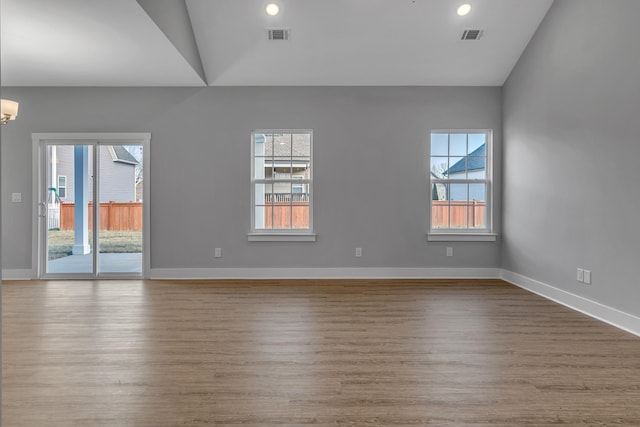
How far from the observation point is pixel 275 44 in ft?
15.0

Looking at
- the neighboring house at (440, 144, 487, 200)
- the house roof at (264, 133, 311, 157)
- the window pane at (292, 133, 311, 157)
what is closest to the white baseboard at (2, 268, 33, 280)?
the house roof at (264, 133, 311, 157)

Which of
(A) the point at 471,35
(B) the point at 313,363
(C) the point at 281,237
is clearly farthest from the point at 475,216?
(B) the point at 313,363

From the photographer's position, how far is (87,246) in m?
5.43

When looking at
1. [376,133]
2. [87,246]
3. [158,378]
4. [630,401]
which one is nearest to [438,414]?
[630,401]

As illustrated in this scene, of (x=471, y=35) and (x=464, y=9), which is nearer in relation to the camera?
(x=464, y=9)

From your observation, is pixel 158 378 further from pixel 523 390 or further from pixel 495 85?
pixel 495 85

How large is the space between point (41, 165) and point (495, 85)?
6.37 m

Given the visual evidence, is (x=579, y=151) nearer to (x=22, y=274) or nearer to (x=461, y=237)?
(x=461, y=237)

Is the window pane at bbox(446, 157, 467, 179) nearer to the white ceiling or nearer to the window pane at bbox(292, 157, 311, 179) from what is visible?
the white ceiling

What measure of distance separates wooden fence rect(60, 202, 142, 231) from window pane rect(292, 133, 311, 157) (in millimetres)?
2391

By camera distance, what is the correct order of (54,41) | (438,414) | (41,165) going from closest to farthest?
(438,414)
(54,41)
(41,165)

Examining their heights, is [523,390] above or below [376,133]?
below

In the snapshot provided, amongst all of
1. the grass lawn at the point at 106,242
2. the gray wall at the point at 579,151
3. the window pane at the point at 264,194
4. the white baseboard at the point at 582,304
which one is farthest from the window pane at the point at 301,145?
the white baseboard at the point at 582,304

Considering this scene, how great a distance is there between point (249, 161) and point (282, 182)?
540 millimetres
